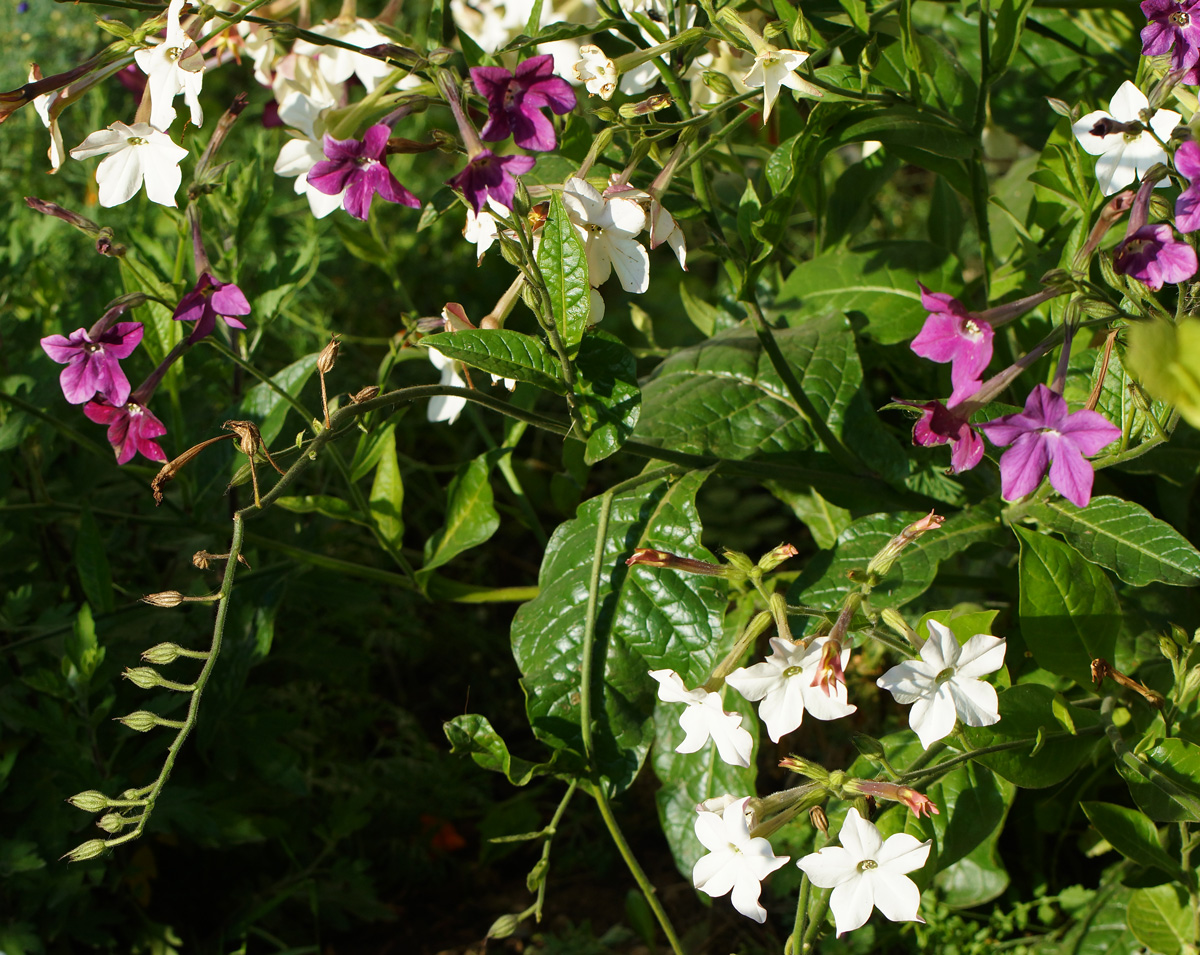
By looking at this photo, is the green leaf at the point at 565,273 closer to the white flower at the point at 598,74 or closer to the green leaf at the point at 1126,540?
the white flower at the point at 598,74

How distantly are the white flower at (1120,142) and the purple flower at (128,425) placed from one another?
991mm

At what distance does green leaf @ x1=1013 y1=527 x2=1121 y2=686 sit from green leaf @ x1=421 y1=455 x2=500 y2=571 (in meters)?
0.62

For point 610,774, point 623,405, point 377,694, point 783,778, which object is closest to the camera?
point 623,405

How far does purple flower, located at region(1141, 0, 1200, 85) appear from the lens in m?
0.92

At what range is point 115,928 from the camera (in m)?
1.47

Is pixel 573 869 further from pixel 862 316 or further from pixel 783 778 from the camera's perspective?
pixel 862 316

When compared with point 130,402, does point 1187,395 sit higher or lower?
higher

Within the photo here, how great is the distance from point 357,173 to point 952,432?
616 millimetres

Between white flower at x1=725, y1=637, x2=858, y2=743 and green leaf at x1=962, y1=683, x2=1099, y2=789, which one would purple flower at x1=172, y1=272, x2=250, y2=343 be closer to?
white flower at x1=725, y1=637, x2=858, y2=743

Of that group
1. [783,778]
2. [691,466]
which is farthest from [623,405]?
[783,778]

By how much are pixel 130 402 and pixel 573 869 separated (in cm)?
112

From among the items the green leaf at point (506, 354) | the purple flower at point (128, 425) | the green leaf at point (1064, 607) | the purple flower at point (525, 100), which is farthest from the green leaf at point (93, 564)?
the green leaf at point (1064, 607)

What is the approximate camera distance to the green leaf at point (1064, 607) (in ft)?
3.39

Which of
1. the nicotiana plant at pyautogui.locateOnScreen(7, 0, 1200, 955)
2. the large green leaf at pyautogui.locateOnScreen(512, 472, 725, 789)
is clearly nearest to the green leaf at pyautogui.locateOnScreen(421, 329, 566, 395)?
Answer: the nicotiana plant at pyautogui.locateOnScreen(7, 0, 1200, 955)
